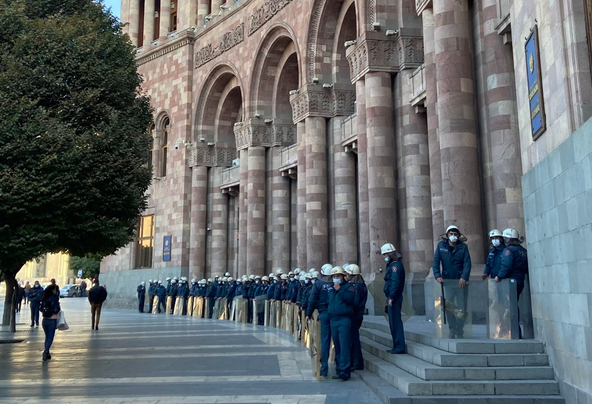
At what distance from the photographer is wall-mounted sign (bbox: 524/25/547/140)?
7.87 meters

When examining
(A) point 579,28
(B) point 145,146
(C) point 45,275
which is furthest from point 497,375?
(C) point 45,275

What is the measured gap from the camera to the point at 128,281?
3606 cm

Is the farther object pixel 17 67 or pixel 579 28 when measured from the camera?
pixel 17 67

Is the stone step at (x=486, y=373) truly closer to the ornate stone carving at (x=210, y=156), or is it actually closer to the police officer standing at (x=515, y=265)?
the police officer standing at (x=515, y=265)

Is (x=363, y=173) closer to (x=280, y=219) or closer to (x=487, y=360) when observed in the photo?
(x=280, y=219)

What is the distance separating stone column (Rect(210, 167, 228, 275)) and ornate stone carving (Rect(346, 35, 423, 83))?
1510cm

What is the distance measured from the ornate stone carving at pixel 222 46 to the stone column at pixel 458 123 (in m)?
17.1

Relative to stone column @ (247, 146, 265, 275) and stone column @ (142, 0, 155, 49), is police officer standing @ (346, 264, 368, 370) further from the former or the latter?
stone column @ (142, 0, 155, 49)

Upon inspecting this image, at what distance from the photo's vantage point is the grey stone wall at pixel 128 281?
33.1 metres

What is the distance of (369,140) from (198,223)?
51.4ft

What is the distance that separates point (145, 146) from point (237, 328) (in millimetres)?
7065

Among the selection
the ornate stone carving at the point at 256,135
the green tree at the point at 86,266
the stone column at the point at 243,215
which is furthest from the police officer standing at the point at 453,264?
the green tree at the point at 86,266

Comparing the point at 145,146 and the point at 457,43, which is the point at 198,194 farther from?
the point at 457,43

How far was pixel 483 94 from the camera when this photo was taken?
556 inches
